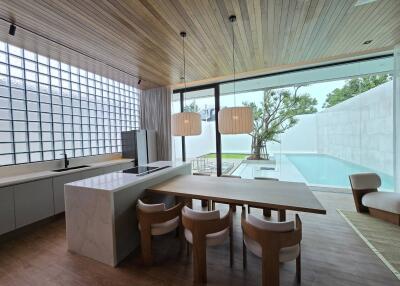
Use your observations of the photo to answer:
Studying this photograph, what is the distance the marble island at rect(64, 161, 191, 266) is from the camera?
2.01m

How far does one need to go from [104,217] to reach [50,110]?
2984mm

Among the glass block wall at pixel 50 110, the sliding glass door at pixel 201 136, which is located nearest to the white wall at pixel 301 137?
the sliding glass door at pixel 201 136

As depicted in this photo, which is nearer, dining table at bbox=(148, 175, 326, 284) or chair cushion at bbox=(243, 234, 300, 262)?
chair cushion at bbox=(243, 234, 300, 262)

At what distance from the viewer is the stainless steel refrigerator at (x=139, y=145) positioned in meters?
4.91

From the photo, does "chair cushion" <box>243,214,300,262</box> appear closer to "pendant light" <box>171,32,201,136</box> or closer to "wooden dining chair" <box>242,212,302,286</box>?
"wooden dining chair" <box>242,212,302,286</box>

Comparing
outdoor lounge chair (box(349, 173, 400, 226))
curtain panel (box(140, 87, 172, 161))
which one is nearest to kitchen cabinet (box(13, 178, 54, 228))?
curtain panel (box(140, 87, 172, 161))

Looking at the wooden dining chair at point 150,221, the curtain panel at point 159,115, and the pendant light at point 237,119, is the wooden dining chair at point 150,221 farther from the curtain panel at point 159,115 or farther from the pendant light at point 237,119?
the curtain panel at point 159,115

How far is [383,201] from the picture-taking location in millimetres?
2875

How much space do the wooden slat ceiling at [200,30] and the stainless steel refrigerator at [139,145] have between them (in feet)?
5.91

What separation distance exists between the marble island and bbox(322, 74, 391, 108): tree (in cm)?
471

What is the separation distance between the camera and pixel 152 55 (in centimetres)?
330

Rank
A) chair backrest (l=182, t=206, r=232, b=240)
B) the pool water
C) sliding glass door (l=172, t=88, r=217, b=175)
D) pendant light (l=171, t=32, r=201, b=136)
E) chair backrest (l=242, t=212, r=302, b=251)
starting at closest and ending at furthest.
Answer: chair backrest (l=242, t=212, r=302, b=251) → chair backrest (l=182, t=206, r=232, b=240) → pendant light (l=171, t=32, r=201, b=136) → the pool water → sliding glass door (l=172, t=88, r=217, b=175)

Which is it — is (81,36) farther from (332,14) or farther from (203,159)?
(203,159)

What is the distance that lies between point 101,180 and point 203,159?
336 centimetres
